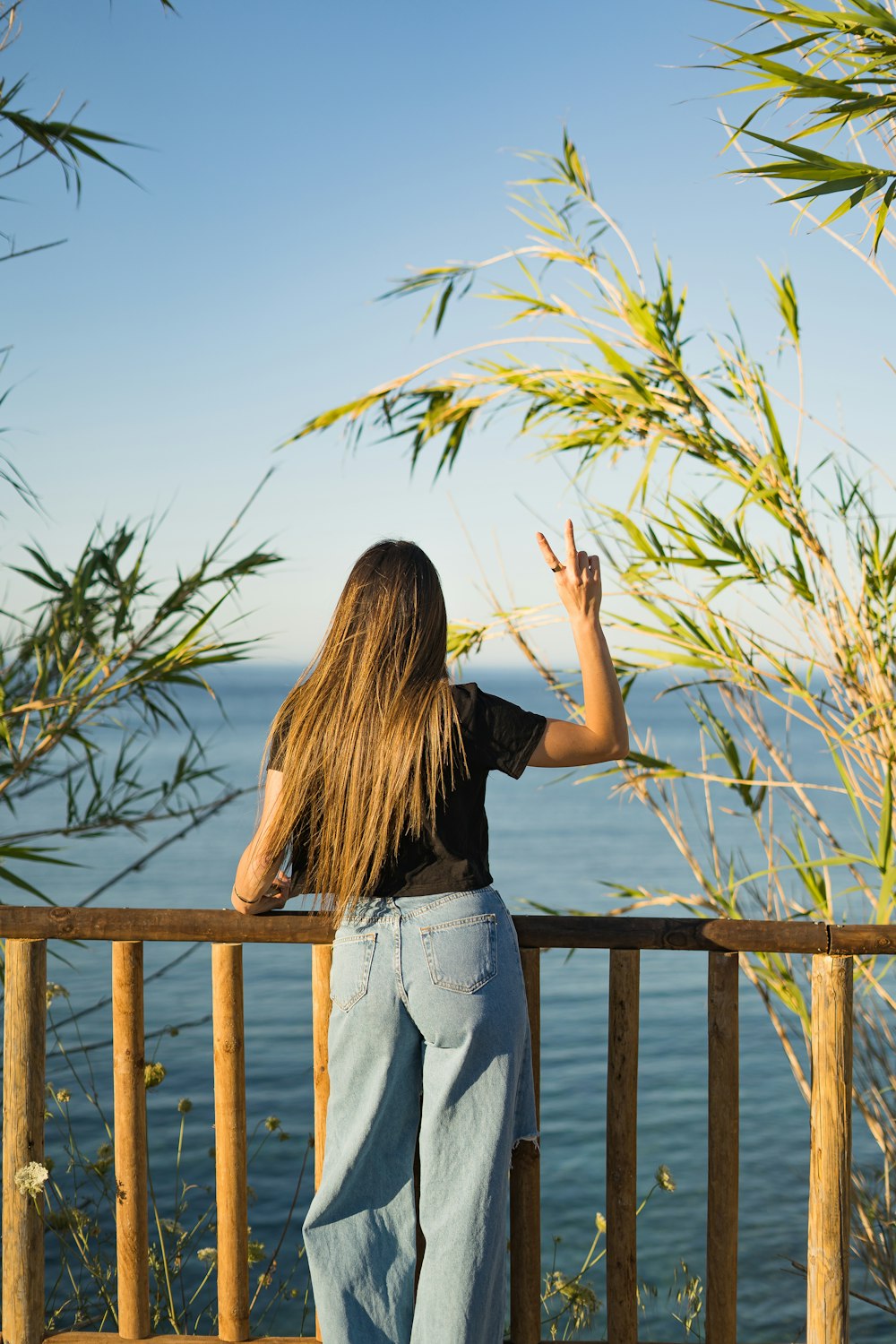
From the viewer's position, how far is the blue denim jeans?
1.64 m

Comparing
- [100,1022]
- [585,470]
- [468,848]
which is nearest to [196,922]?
[468,848]

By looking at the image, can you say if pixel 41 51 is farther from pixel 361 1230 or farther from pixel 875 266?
pixel 361 1230

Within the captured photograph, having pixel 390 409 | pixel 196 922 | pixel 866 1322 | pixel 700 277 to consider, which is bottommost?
pixel 866 1322

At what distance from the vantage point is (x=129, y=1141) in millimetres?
2008

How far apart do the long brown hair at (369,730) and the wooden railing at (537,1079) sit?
320 millimetres

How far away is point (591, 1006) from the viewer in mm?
9516

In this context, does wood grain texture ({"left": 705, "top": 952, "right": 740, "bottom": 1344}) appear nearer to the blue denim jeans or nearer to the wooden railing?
the wooden railing

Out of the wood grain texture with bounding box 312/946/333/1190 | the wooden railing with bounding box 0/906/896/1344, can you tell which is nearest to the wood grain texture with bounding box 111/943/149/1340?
the wooden railing with bounding box 0/906/896/1344

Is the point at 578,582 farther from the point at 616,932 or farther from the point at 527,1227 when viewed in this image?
the point at 527,1227

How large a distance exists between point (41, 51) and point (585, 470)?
2014mm

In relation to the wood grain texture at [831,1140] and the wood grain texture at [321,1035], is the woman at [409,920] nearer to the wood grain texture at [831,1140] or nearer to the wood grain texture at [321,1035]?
the wood grain texture at [321,1035]

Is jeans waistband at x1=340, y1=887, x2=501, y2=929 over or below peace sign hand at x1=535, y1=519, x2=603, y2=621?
below

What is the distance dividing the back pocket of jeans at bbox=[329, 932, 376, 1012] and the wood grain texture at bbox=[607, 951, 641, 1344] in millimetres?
495

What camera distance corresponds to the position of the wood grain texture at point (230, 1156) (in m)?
1.99
